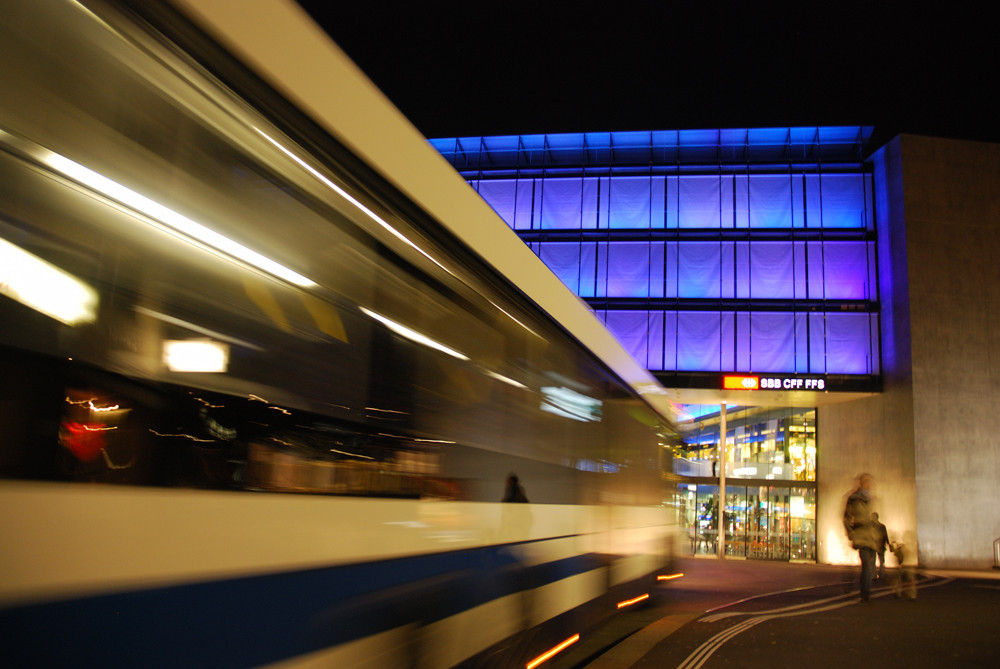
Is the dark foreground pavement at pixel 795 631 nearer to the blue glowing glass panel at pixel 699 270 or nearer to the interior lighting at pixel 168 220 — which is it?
the interior lighting at pixel 168 220

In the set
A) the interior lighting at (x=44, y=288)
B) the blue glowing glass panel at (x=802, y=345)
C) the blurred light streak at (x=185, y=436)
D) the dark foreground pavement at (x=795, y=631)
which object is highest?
the blue glowing glass panel at (x=802, y=345)

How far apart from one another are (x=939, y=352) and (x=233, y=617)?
2608 cm

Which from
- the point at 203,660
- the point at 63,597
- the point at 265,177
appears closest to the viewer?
the point at 63,597

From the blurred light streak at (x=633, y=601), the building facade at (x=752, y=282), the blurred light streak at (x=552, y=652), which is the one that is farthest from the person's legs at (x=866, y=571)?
the building facade at (x=752, y=282)

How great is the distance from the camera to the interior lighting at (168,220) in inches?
76.1

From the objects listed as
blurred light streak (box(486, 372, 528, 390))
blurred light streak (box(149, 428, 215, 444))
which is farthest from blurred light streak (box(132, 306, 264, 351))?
blurred light streak (box(486, 372, 528, 390))

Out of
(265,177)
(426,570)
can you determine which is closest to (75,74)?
(265,177)

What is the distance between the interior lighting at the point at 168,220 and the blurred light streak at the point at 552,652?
11.7 ft

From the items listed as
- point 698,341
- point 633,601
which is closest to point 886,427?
point 698,341

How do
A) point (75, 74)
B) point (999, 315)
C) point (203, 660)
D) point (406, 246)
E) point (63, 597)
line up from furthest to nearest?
point (999, 315)
point (406, 246)
point (203, 660)
point (75, 74)
point (63, 597)

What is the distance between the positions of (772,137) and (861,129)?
2.86 m

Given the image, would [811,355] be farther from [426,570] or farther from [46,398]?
[46,398]

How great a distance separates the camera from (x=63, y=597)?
1847 millimetres

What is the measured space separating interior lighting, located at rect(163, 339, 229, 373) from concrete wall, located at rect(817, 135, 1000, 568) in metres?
25.4
